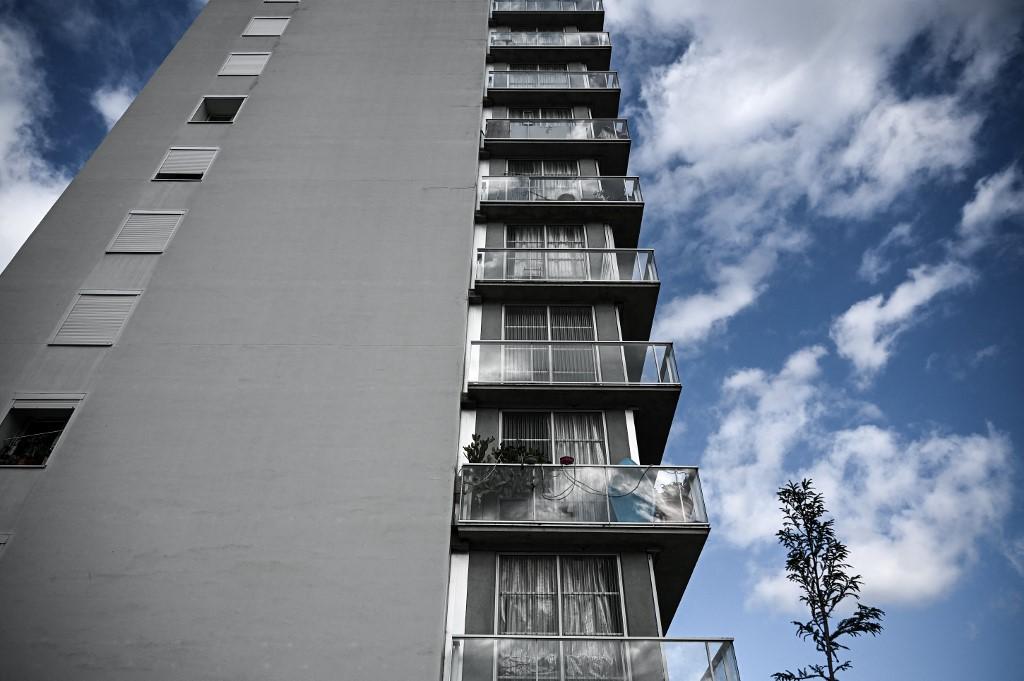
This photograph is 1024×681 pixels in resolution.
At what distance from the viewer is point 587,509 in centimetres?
1222

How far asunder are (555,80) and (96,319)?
15.7 metres

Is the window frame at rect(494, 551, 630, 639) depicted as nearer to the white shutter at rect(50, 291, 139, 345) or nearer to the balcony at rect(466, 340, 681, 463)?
the balcony at rect(466, 340, 681, 463)

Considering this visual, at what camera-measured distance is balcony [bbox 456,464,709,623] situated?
11953mm

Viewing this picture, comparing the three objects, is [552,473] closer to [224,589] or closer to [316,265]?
[224,589]

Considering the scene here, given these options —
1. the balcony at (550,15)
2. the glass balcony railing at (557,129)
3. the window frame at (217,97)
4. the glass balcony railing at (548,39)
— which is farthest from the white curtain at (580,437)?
the balcony at (550,15)

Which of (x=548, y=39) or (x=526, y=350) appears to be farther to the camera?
(x=548, y=39)

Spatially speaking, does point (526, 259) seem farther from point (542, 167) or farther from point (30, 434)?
point (30, 434)

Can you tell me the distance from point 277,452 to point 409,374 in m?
3.01

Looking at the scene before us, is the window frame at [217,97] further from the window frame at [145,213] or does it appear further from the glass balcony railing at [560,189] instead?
the glass balcony railing at [560,189]

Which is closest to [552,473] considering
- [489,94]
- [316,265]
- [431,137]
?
[316,265]

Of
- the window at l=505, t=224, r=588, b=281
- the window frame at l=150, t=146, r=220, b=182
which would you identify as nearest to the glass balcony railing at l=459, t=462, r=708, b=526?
the window at l=505, t=224, r=588, b=281

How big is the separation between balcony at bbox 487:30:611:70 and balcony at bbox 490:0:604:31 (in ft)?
4.75

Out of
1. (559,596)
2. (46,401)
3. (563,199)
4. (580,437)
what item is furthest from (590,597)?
(46,401)

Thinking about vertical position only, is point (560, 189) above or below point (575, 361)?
above
